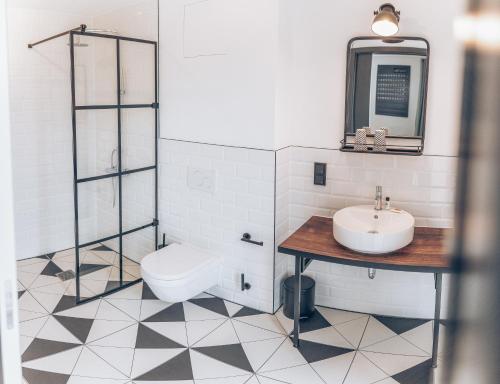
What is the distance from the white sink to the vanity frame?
52 millimetres

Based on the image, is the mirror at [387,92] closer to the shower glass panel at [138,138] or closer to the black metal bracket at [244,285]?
the black metal bracket at [244,285]

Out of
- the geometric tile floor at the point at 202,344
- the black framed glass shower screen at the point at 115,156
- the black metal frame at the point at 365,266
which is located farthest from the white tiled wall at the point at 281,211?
the black framed glass shower screen at the point at 115,156

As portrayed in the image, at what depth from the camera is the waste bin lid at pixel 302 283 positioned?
341 centimetres

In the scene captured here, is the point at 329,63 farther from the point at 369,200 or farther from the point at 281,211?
the point at 281,211

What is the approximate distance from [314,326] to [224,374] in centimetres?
79

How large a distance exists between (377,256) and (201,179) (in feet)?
4.92

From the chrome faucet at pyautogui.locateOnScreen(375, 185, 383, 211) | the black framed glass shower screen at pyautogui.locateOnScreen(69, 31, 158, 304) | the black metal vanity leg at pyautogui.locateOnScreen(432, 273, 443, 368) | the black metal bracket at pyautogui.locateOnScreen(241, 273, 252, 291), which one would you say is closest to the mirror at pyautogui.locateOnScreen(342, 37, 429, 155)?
the chrome faucet at pyautogui.locateOnScreen(375, 185, 383, 211)

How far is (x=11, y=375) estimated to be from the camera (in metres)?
1.32

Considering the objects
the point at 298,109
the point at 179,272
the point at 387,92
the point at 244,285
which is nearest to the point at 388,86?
the point at 387,92

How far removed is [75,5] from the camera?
414cm

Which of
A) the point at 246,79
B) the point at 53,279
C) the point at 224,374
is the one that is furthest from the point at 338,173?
the point at 53,279

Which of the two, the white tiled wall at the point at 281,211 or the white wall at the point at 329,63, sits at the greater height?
the white wall at the point at 329,63

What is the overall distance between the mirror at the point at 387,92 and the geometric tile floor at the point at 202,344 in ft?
3.90

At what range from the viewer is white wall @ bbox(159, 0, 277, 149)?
3.29 m
